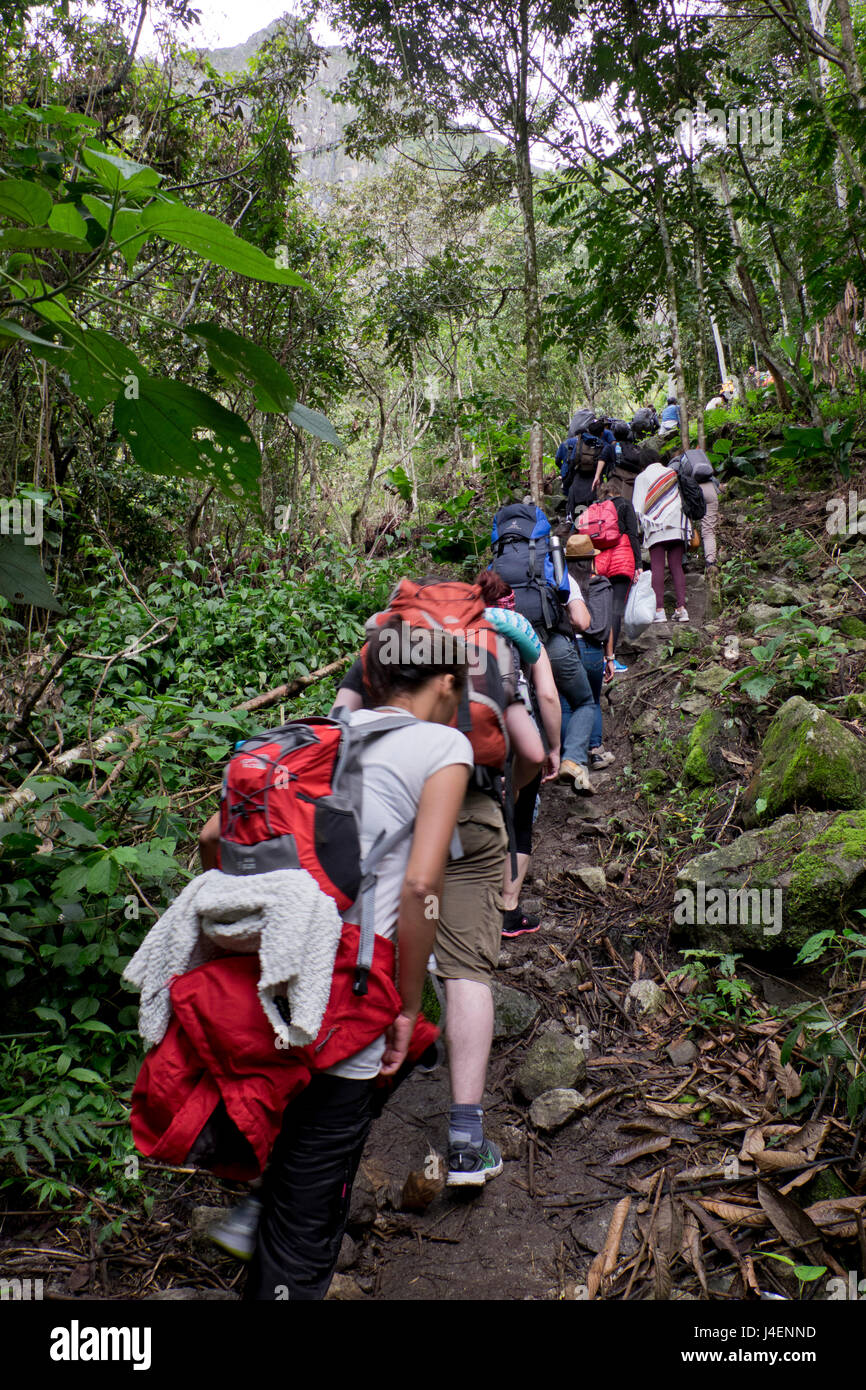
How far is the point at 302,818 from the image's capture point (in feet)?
5.20

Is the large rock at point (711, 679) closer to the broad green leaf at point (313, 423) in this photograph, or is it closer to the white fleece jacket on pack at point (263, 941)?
the white fleece jacket on pack at point (263, 941)

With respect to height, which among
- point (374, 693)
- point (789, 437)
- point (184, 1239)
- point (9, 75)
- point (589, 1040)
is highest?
point (9, 75)

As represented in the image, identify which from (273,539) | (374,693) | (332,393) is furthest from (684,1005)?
(332,393)

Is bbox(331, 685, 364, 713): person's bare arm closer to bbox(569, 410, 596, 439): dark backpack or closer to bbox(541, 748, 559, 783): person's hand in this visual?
bbox(541, 748, 559, 783): person's hand

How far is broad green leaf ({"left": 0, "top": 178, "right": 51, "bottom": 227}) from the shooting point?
82cm

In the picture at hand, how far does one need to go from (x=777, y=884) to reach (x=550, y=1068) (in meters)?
1.21

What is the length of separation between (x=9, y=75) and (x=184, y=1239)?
858cm

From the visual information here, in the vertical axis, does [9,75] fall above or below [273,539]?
above

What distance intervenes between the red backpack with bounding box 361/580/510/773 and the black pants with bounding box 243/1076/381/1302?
125 cm

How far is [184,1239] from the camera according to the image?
2465 millimetres

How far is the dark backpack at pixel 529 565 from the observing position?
4.46 m

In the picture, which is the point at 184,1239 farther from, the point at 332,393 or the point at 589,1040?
the point at 332,393

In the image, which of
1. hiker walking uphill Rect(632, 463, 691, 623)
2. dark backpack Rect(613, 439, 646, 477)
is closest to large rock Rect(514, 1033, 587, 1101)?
hiker walking uphill Rect(632, 463, 691, 623)

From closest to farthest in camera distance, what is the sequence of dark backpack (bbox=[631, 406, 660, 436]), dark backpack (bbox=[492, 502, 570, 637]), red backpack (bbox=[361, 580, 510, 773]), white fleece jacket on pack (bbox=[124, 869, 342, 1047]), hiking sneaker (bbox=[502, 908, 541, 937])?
white fleece jacket on pack (bbox=[124, 869, 342, 1047]), red backpack (bbox=[361, 580, 510, 773]), hiking sneaker (bbox=[502, 908, 541, 937]), dark backpack (bbox=[492, 502, 570, 637]), dark backpack (bbox=[631, 406, 660, 436])
